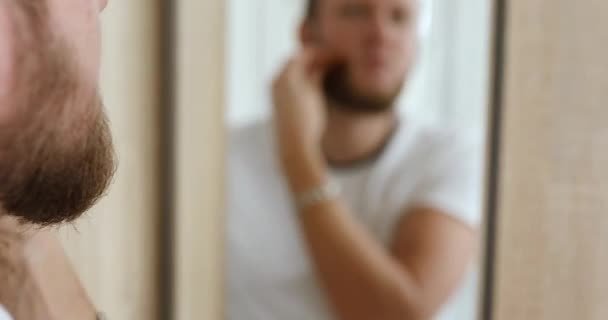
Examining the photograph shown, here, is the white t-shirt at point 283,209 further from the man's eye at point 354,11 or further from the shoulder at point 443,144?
the man's eye at point 354,11

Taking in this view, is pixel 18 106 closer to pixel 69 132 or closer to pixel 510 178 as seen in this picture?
pixel 69 132

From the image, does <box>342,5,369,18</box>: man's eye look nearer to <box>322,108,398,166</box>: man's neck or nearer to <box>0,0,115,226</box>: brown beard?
<box>322,108,398,166</box>: man's neck

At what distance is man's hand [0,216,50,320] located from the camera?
0.48 meters

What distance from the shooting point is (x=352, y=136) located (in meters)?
0.88

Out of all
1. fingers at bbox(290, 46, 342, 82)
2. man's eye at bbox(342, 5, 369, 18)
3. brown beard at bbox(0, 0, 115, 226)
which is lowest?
fingers at bbox(290, 46, 342, 82)

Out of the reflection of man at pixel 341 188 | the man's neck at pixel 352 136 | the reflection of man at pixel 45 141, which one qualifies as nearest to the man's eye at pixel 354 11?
the reflection of man at pixel 341 188

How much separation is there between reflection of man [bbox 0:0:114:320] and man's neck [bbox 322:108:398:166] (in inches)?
A: 14.6

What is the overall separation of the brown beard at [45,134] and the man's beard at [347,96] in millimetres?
394

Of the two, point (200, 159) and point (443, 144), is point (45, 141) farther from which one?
point (443, 144)

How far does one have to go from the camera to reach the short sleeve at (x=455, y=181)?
0.90 meters

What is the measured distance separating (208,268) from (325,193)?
160 millimetres

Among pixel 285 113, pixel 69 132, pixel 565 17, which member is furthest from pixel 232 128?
pixel 565 17

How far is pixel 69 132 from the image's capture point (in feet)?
1.64

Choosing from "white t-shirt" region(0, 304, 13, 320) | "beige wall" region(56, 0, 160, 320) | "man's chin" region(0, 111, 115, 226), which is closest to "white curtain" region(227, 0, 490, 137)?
"beige wall" region(56, 0, 160, 320)
